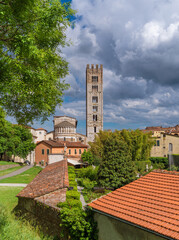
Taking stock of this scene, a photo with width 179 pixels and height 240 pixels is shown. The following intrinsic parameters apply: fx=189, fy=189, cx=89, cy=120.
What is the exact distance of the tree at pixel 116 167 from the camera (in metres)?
17.7

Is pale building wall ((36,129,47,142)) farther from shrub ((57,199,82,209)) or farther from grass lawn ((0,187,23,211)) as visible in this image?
shrub ((57,199,82,209))

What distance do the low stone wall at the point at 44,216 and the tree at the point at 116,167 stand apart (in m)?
6.91

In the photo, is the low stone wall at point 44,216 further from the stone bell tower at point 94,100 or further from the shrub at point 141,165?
the stone bell tower at point 94,100

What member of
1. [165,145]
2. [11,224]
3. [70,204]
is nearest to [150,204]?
[70,204]

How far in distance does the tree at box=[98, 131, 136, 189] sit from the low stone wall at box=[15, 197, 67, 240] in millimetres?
6907

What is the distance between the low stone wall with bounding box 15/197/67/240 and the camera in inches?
432

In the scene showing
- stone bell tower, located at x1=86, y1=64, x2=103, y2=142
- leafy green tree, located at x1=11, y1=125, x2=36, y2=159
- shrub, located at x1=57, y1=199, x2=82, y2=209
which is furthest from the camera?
stone bell tower, located at x1=86, y1=64, x2=103, y2=142

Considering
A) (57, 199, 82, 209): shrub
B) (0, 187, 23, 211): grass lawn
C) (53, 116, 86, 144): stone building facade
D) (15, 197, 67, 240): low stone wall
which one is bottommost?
(0, 187, 23, 211): grass lawn

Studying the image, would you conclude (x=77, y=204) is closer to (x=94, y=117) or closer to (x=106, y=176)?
(x=106, y=176)

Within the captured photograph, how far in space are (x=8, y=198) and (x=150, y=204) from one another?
15537 millimetres

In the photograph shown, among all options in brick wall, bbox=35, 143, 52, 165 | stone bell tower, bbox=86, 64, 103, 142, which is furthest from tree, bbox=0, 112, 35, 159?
stone bell tower, bbox=86, 64, 103, 142

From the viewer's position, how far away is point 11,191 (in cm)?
2166

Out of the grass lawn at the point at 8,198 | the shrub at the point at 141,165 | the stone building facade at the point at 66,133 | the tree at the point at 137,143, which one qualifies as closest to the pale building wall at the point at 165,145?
the tree at the point at 137,143

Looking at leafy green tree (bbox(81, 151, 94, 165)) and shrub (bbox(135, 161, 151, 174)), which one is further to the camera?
leafy green tree (bbox(81, 151, 94, 165))
